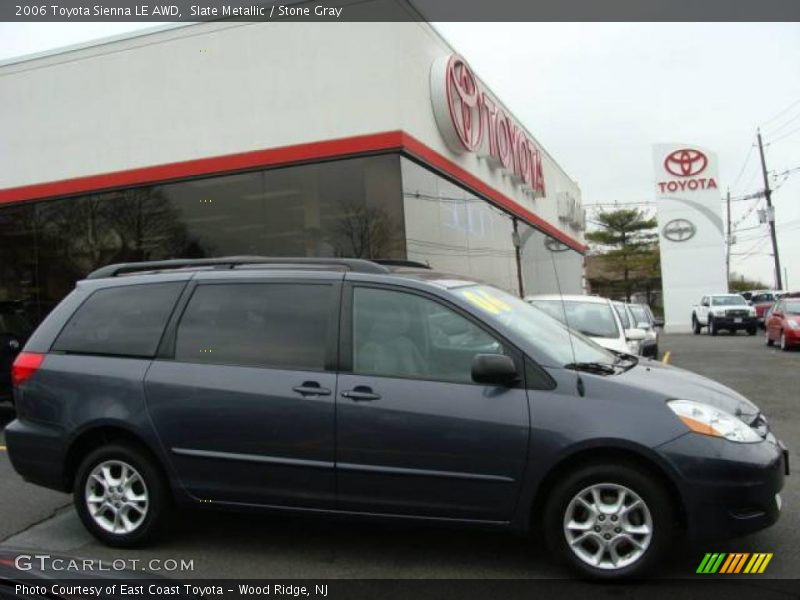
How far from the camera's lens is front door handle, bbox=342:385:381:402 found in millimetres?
3973

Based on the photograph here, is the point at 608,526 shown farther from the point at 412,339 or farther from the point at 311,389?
the point at 311,389

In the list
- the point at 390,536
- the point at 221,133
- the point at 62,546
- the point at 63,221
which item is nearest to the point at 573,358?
the point at 390,536

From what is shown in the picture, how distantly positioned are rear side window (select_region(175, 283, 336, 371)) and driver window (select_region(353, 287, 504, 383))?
233 mm

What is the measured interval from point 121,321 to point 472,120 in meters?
9.72

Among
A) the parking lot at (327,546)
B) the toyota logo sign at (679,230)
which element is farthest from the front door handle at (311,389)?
the toyota logo sign at (679,230)

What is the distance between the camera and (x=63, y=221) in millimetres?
13148

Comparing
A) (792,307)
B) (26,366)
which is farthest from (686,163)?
(26,366)

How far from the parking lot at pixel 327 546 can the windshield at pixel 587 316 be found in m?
4.34

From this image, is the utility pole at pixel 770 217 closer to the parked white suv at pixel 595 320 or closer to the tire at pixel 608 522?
the parked white suv at pixel 595 320

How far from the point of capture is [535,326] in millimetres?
4445

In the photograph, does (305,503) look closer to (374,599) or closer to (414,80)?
(374,599)

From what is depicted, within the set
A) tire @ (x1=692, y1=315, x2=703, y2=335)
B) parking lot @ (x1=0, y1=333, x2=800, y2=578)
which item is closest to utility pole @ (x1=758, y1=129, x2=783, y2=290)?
tire @ (x1=692, y1=315, x2=703, y2=335)

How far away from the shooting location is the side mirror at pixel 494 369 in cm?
379

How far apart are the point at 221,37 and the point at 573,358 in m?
9.50
